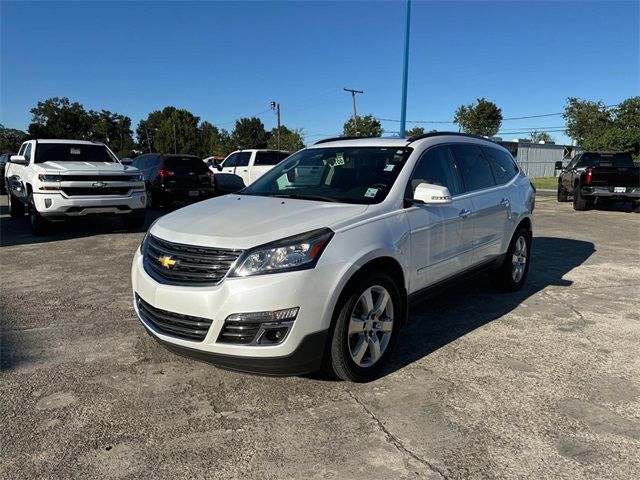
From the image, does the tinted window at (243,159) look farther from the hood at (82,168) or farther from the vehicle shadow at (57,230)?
the hood at (82,168)

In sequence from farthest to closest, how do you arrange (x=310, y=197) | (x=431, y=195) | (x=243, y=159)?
(x=243, y=159) → (x=310, y=197) → (x=431, y=195)

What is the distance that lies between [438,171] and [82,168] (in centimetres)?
723

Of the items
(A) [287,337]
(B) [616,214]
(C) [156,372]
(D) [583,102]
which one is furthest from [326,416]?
(D) [583,102]

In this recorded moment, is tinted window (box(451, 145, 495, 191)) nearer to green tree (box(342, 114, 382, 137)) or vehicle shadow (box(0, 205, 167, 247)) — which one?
vehicle shadow (box(0, 205, 167, 247))

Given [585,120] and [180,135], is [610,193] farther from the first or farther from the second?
[180,135]

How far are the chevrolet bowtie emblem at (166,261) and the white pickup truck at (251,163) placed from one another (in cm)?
1270

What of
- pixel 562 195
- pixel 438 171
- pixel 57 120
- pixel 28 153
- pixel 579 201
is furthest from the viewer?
pixel 57 120

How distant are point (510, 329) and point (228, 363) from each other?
9.11 feet

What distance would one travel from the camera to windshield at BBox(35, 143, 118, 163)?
988cm

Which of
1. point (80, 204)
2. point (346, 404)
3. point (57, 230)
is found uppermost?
point (80, 204)

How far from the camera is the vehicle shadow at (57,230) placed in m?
9.22

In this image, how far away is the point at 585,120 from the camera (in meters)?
51.5

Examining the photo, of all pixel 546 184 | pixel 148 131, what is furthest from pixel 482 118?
pixel 148 131

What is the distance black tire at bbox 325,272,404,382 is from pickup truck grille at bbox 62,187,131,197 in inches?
287
